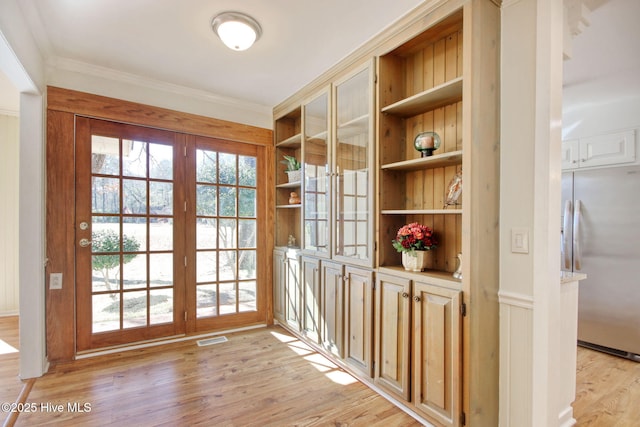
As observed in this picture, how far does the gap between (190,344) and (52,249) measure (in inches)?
56.6

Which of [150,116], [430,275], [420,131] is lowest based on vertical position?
[430,275]

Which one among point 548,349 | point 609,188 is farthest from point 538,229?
point 609,188

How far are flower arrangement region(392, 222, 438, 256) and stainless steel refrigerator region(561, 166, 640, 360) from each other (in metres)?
2.20

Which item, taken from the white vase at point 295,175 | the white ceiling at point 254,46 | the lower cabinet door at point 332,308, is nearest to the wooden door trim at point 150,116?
the white ceiling at point 254,46

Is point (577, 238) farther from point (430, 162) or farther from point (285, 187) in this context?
point (285, 187)

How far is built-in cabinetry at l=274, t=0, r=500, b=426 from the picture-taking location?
1688mm

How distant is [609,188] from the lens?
3.02 meters

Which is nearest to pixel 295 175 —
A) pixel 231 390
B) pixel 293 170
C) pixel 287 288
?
pixel 293 170

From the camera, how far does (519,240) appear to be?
5.51 feet

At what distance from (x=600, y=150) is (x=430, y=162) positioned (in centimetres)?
254

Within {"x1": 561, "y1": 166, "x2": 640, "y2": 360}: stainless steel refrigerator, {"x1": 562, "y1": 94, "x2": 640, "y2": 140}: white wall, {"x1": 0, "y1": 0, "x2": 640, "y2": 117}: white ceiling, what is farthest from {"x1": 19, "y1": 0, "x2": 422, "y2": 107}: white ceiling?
{"x1": 562, "y1": 94, "x2": 640, "y2": 140}: white wall

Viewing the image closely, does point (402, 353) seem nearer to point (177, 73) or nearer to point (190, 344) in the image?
point (190, 344)

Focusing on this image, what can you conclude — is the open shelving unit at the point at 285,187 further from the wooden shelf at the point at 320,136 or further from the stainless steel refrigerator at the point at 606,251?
the stainless steel refrigerator at the point at 606,251

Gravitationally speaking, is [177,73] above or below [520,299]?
above
